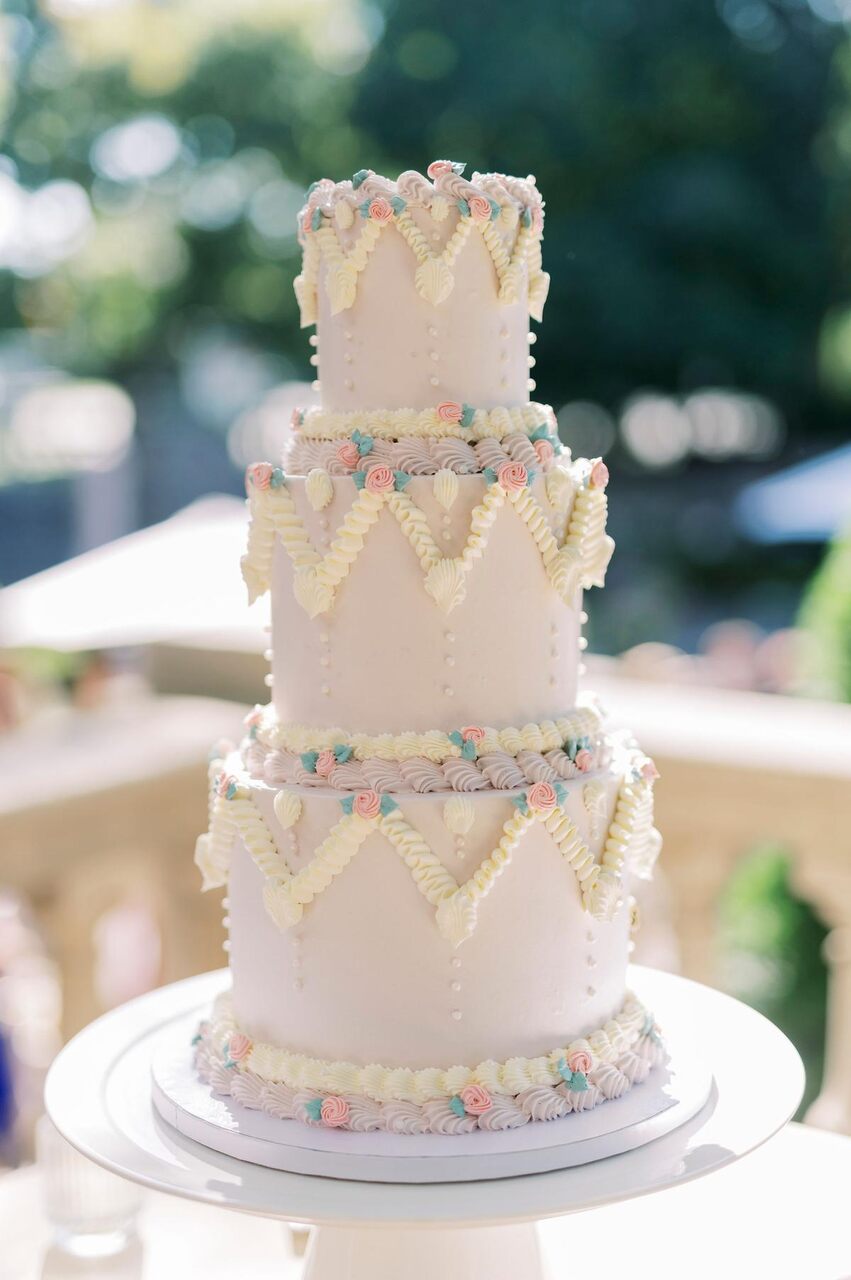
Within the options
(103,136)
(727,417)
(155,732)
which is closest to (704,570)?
(727,417)

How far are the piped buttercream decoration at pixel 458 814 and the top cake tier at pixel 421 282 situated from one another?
687 millimetres

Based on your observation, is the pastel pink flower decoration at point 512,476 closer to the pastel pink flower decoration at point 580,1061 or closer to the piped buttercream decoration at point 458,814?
the piped buttercream decoration at point 458,814

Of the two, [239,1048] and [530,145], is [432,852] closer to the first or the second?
[239,1048]

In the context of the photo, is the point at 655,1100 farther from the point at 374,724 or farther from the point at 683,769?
the point at 683,769

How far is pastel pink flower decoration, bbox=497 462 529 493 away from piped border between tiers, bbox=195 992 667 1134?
95 centimetres

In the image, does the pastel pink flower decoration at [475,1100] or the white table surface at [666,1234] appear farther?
the white table surface at [666,1234]

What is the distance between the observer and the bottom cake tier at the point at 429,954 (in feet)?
7.27

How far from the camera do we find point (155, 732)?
5.16 metres

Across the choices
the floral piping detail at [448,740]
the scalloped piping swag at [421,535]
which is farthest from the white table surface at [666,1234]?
the scalloped piping swag at [421,535]

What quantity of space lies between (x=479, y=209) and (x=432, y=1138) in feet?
5.04

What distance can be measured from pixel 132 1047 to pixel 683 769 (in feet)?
7.23

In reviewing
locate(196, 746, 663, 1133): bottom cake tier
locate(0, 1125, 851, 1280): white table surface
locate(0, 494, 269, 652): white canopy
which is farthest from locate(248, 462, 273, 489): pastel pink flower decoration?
locate(0, 494, 269, 652): white canopy

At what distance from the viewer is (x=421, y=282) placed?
7.52 feet

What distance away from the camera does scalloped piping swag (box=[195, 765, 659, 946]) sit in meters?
2.20
